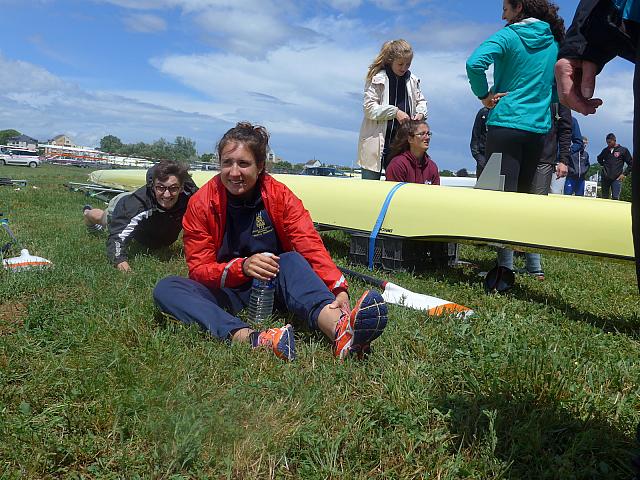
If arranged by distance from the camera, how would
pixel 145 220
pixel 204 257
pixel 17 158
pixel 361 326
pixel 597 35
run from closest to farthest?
1. pixel 597 35
2. pixel 361 326
3. pixel 204 257
4. pixel 145 220
5. pixel 17 158

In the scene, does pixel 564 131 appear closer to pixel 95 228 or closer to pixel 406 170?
pixel 406 170

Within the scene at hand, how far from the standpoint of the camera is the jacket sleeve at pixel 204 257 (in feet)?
9.29

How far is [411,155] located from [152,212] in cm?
256

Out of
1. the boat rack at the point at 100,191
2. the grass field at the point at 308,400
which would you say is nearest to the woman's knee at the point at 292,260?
the grass field at the point at 308,400

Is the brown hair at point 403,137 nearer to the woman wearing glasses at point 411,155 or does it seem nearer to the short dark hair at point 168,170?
the woman wearing glasses at point 411,155

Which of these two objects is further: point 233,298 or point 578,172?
point 578,172

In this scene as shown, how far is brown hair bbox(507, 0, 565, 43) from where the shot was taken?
398cm

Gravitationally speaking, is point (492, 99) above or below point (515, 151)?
above

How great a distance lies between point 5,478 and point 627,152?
46.8 feet

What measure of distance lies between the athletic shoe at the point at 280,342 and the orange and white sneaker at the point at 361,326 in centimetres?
20

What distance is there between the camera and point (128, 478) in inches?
62.2

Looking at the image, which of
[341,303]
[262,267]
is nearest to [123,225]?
[262,267]

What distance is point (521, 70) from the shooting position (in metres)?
4.04

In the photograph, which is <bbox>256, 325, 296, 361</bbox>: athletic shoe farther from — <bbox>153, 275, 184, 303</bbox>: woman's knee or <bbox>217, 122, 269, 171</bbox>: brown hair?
<bbox>217, 122, 269, 171</bbox>: brown hair
